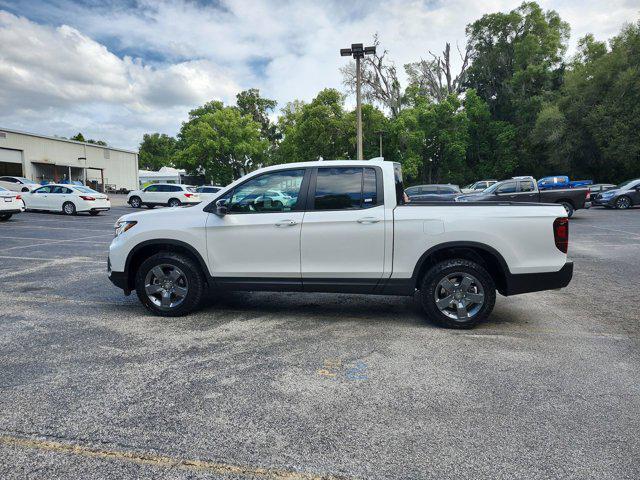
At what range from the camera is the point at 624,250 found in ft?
33.9

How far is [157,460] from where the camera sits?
2.48m

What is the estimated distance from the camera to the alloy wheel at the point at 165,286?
5219 millimetres

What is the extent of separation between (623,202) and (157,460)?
90.1 feet

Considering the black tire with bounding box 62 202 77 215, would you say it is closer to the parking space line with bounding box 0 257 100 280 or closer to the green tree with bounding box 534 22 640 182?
the parking space line with bounding box 0 257 100 280

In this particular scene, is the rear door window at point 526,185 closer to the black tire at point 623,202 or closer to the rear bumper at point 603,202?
the rear bumper at point 603,202

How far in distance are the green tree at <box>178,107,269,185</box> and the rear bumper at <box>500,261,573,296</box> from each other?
4216 centimetres

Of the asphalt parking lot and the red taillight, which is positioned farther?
the red taillight

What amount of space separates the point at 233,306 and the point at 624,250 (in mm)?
9504

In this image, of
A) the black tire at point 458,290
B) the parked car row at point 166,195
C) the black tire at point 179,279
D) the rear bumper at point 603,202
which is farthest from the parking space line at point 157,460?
the rear bumper at point 603,202

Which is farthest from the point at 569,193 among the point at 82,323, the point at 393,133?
the point at 393,133

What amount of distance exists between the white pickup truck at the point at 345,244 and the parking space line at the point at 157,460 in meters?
2.61

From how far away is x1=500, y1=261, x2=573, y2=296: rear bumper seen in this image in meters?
4.64

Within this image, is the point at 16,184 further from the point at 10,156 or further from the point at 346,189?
the point at 346,189

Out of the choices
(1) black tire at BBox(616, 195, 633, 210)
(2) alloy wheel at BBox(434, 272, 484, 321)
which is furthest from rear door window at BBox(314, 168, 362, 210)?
(1) black tire at BBox(616, 195, 633, 210)
